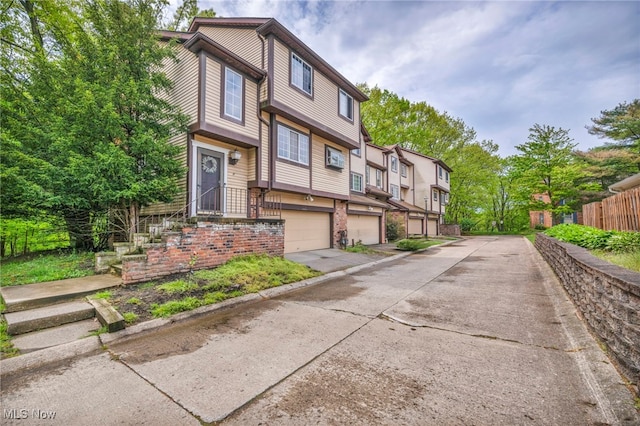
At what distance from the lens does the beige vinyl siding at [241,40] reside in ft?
33.2

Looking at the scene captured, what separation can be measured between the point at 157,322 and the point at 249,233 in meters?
3.98

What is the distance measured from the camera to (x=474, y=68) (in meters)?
11.3

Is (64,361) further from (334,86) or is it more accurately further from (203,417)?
(334,86)

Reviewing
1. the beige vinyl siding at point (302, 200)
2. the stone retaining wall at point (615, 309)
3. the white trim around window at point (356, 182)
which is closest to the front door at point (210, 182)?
the beige vinyl siding at point (302, 200)

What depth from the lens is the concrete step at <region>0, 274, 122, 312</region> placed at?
4.43 metres

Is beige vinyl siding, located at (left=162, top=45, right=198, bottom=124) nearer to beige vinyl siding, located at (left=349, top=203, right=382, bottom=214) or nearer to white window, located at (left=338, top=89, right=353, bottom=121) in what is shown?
white window, located at (left=338, top=89, right=353, bottom=121)

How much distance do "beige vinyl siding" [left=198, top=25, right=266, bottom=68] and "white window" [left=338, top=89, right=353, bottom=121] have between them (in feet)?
14.5

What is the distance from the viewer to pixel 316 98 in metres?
11.6

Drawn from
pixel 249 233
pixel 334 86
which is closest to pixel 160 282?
pixel 249 233

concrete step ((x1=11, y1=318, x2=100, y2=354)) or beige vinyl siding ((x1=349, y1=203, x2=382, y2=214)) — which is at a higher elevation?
beige vinyl siding ((x1=349, y1=203, x2=382, y2=214))

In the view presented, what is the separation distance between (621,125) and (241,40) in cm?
2967

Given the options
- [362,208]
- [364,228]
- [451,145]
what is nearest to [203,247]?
[362,208]

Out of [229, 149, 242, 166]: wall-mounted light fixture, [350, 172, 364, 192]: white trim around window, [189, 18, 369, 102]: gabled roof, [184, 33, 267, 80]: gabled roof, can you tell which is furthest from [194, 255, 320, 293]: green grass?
[350, 172, 364, 192]: white trim around window

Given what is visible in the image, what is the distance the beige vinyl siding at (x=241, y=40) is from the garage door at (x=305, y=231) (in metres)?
5.87
